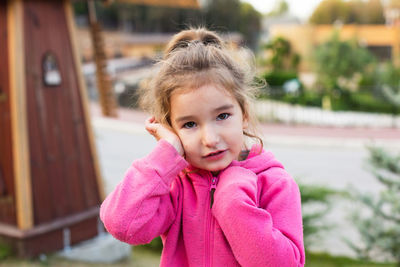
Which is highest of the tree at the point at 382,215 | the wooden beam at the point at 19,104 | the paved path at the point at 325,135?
the wooden beam at the point at 19,104

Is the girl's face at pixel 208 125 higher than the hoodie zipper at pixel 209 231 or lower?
higher

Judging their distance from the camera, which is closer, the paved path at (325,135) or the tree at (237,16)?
the paved path at (325,135)

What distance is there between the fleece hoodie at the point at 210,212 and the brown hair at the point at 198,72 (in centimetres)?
13

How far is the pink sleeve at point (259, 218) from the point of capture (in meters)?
1.20

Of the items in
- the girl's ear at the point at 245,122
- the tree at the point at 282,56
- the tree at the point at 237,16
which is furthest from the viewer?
the tree at the point at 237,16

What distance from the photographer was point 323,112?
63.0ft

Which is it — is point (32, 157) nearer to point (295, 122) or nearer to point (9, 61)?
point (9, 61)

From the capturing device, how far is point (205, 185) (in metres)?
1.36

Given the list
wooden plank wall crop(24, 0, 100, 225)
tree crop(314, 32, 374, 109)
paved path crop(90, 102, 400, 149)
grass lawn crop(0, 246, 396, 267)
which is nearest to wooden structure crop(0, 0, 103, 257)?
wooden plank wall crop(24, 0, 100, 225)

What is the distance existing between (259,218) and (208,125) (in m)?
0.27

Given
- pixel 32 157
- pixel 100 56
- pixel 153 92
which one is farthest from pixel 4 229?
pixel 153 92

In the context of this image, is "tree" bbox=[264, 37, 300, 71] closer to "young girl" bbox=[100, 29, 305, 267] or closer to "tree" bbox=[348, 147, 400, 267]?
"tree" bbox=[348, 147, 400, 267]

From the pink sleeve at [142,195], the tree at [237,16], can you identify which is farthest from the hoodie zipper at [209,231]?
the tree at [237,16]

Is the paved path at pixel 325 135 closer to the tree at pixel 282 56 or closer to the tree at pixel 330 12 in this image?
the tree at pixel 282 56
